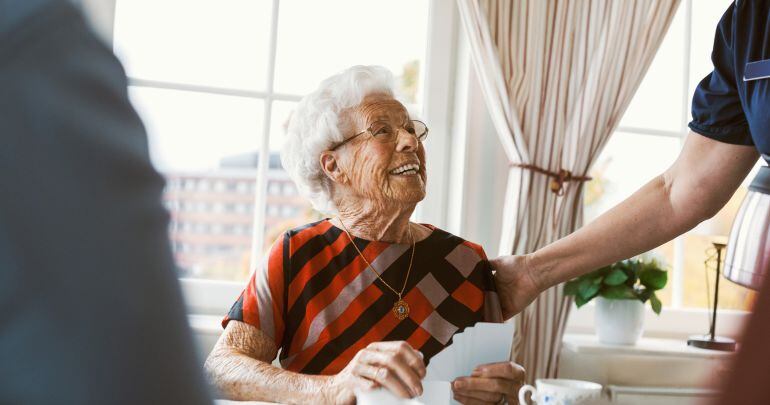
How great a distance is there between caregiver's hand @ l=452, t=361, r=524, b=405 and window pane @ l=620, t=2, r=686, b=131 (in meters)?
1.92

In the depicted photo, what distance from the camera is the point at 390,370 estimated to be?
1.14 meters

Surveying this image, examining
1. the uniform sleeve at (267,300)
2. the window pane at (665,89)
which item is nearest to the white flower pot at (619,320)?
the window pane at (665,89)

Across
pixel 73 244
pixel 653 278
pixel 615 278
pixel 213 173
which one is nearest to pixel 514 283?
pixel 615 278

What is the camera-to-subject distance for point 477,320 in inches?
65.6

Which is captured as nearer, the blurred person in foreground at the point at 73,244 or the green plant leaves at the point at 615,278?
the blurred person in foreground at the point at 73,244

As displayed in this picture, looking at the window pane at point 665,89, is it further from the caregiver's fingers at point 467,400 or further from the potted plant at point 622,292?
the caregiver's fingers at point 467,400

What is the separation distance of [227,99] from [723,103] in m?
1.68

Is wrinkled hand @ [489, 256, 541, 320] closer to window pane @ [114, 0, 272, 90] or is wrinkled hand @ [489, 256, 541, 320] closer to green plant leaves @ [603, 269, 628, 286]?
green plant leaves @ [603, 269, 628, 286]

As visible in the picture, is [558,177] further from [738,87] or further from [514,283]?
[738,87]

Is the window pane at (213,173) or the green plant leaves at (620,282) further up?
the window pane at (213,173)

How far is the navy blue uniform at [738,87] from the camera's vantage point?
142cm

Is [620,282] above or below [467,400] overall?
above

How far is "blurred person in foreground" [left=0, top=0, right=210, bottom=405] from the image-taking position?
0.36 m

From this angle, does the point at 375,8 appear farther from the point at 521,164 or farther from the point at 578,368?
the point at 578,368
